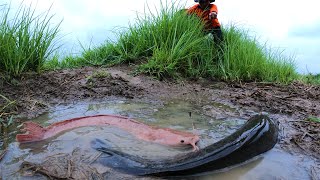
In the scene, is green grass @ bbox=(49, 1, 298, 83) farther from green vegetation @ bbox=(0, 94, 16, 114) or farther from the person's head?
green vegetation @ bbox=(0, 94, 16, 114)

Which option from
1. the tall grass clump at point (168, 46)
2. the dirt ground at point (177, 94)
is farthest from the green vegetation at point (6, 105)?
the tall grass clump at point (168, 46)

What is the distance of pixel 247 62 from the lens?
659 cm

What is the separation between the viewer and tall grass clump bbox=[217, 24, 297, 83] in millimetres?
6520

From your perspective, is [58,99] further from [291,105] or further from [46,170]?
[291,105]

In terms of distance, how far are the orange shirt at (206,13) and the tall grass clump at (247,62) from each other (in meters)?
0.35

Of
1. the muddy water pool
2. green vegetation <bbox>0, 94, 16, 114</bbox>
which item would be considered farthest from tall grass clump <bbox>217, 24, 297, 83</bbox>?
green vegetation <bbox>0, 94, 16, 114</bbox>

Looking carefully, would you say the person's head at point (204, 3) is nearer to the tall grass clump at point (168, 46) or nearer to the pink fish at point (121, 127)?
the tall grass clump at point (168, 46)

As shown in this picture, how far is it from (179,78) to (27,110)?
2620mm

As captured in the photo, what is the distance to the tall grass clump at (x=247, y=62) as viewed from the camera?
21.4 feet

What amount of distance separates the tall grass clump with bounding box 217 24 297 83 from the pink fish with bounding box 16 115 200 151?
3.16 meters

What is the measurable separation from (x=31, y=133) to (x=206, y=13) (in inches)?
203

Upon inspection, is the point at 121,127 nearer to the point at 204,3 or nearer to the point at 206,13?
the point at 206,13

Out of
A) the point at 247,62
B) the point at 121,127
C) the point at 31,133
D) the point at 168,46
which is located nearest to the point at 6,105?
the point at 31,133

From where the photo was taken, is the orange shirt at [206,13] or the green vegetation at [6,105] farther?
the orange shirt at [206,13]
